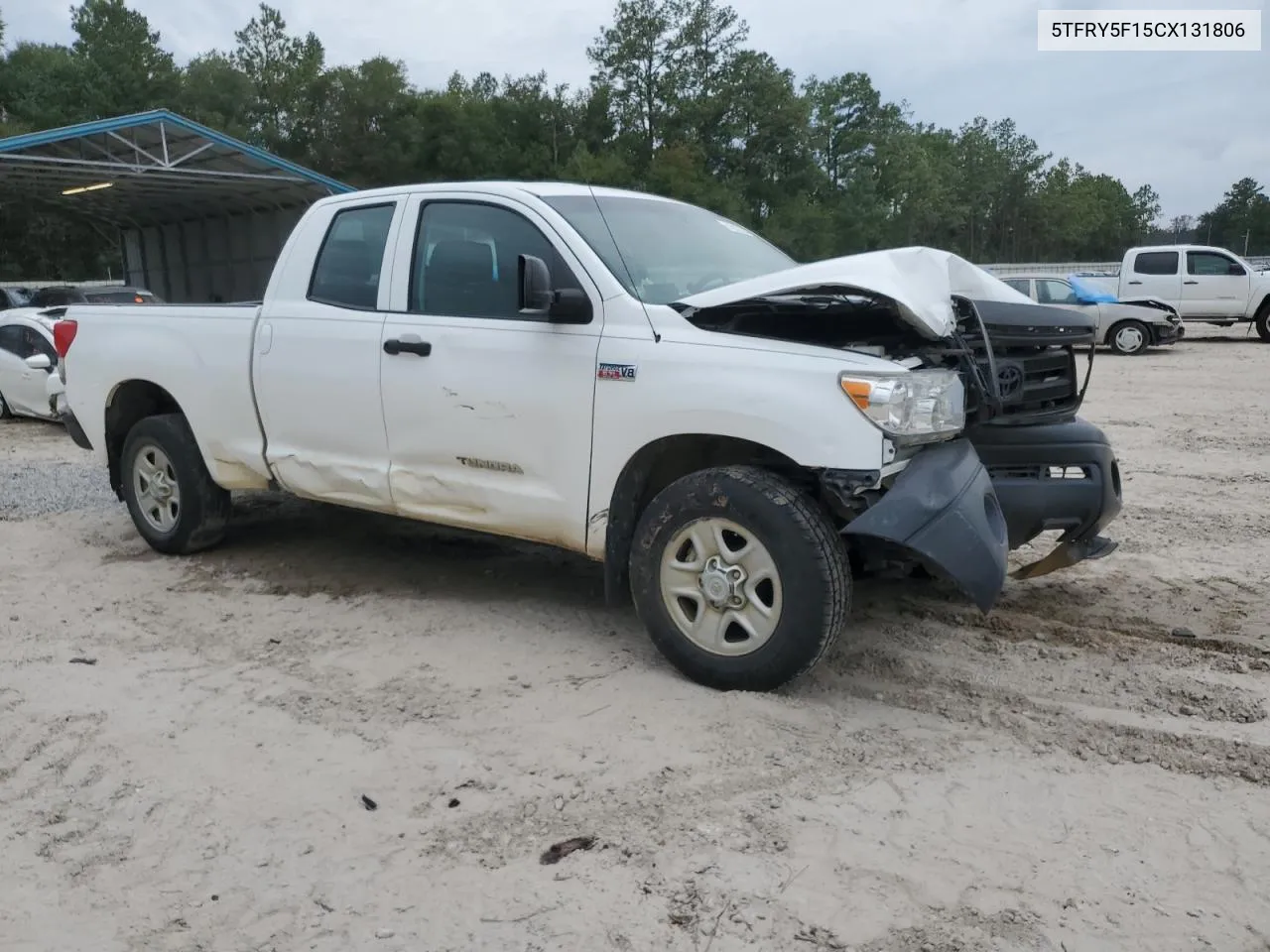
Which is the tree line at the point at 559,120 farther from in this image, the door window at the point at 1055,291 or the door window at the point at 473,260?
the door window at the point at 473,260

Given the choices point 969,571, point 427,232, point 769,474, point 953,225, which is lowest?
point 969,571

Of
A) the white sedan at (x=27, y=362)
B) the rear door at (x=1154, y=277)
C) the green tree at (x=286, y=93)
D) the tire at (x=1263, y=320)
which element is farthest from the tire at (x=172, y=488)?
the green tree at (x=286, y=93)

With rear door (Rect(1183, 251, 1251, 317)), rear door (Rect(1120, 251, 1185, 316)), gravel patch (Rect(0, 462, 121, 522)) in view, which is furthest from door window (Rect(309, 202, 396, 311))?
rear door (Rect(1183, 251, 1251, 317))

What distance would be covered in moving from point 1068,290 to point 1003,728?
17.7 meters

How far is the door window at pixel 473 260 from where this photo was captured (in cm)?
454

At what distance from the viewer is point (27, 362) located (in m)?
12.5

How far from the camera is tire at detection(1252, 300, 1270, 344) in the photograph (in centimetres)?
2034

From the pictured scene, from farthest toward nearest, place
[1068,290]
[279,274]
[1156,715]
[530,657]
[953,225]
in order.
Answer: [953,225]
[1068,290]
[279,274]
[530,657]
[1156,715]

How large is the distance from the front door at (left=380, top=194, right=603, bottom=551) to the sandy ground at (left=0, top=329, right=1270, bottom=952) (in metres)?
0.64

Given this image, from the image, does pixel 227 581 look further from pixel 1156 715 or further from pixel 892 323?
pixel 1156 715

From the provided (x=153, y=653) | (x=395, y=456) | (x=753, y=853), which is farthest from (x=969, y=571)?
(x=153, y=653)

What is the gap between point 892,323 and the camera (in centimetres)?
396

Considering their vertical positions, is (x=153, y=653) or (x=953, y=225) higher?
(x=953, y=225)

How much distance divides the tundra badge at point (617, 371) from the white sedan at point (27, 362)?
10298 mm
